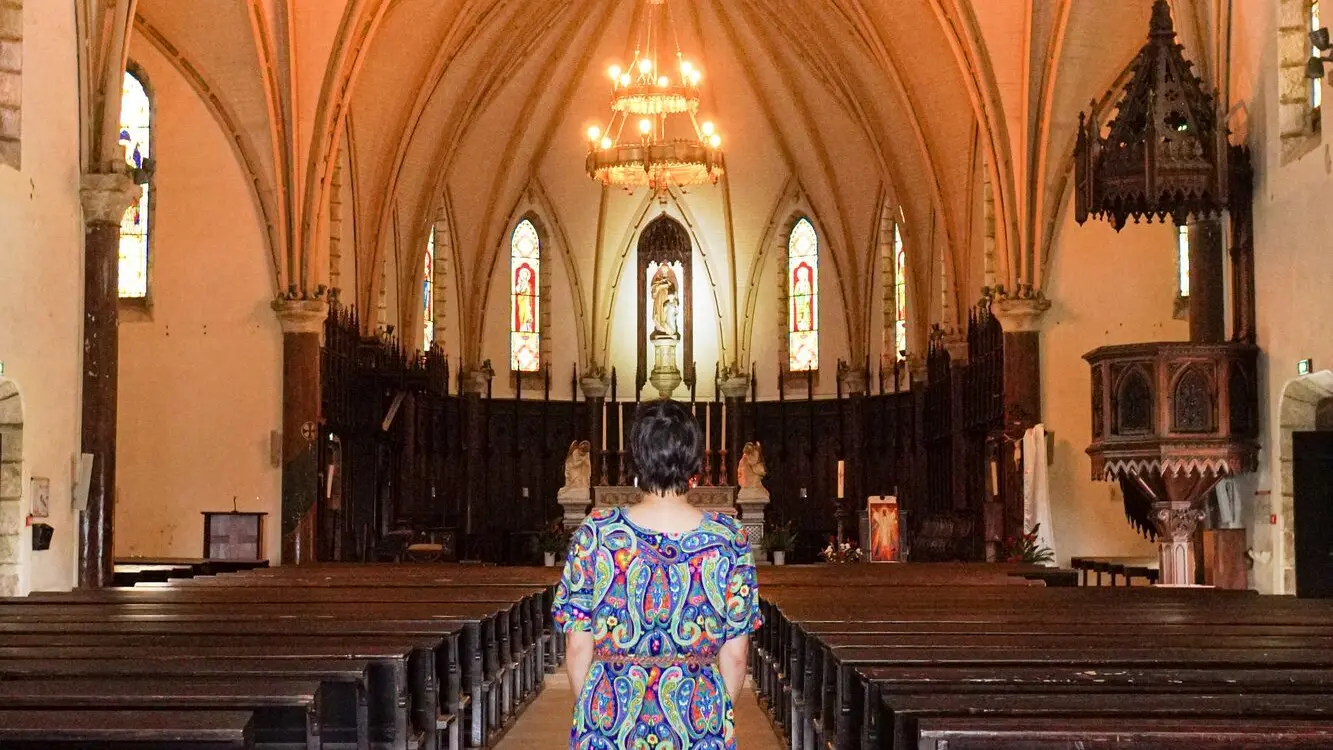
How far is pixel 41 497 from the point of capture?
52.7 ft

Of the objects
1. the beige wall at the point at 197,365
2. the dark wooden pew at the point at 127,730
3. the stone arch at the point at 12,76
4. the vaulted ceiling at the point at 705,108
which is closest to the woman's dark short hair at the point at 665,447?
the dark wooden pew at the point at 127,730

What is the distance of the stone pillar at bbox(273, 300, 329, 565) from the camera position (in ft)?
79.4

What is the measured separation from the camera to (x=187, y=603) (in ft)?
Result: 38.4

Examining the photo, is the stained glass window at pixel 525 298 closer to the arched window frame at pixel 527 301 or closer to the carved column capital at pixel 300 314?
the arched window frame at pixel 527 301

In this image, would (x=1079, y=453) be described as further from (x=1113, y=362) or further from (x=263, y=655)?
(x=263, y=655)

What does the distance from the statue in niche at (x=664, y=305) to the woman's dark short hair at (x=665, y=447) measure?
26.5m

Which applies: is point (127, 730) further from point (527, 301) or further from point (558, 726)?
point (527, 301)

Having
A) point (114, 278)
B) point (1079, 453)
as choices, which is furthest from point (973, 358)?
point (114, 278)

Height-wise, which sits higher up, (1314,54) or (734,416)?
(1314,54)

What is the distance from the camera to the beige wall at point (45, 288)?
51.1 ft

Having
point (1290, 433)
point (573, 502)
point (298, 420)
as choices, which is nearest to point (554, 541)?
point (573, 502)

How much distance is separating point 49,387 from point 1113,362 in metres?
10.3

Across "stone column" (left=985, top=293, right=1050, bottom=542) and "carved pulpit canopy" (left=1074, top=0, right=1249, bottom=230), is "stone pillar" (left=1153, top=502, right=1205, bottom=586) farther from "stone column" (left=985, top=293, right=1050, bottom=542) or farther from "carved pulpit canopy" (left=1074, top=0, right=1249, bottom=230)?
"stone column" (left=985, top=293, right=1050, bottom=542)

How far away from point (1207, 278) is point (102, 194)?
1137 cm
